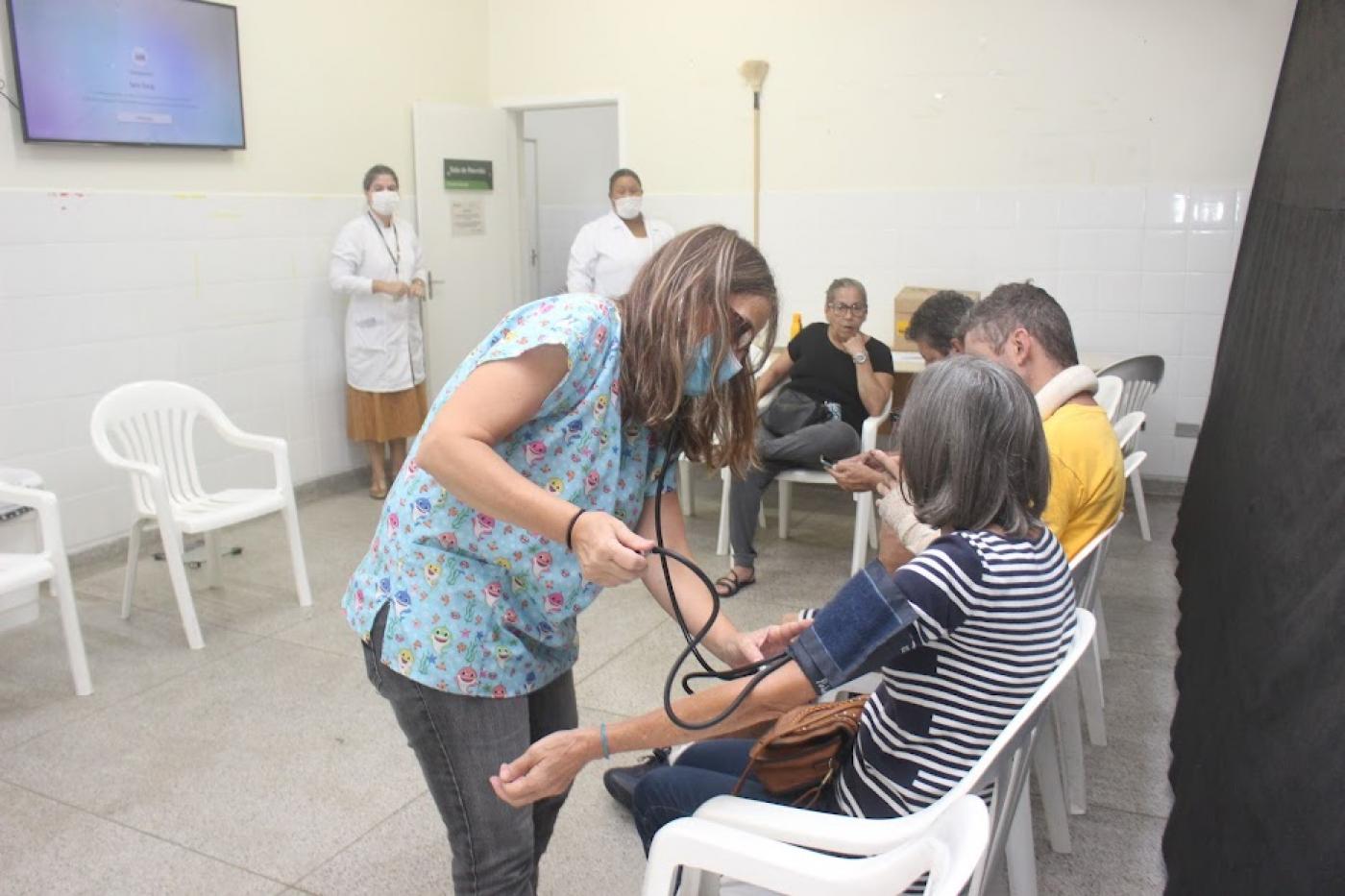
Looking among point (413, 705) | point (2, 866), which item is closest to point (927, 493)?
point (413, 705)

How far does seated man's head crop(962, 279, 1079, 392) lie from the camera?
2.33 meters

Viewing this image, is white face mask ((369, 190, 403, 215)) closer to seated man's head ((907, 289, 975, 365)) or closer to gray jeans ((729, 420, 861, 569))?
gray jeans ((729, 420, 861, 569))

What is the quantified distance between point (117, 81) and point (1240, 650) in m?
4.35

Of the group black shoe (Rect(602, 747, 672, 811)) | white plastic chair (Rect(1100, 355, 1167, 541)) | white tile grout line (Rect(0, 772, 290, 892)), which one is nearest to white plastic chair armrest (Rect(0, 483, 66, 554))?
white tile grout line (Rect(0, 772, 290, 892))

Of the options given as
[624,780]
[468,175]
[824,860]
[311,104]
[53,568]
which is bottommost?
[624,780]

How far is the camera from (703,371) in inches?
55.5

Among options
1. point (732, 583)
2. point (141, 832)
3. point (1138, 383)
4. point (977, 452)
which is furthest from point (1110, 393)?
point (141, 832)

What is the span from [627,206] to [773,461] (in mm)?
2029

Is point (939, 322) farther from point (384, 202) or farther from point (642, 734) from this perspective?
point (384, 202)

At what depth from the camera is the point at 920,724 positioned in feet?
4.61

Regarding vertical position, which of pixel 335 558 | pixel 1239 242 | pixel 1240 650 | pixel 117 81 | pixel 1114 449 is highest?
pixel 117 81

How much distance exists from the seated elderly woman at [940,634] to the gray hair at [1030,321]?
90cm

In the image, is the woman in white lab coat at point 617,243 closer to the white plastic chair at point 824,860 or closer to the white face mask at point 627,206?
the white face mask at point 627,206

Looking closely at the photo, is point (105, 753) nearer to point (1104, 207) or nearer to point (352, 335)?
point (352, 335)
